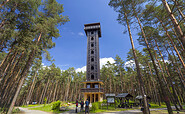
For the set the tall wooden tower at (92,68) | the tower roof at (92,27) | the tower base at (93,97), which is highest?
the tower roof at (92,27)

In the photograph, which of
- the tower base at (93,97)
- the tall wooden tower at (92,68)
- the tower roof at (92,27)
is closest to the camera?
the tall wooden tower at (92,68)

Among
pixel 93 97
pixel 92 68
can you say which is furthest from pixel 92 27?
pixel 93 97

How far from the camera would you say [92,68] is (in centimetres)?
3127

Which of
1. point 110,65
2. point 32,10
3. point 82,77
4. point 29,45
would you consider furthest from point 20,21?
point 82,77

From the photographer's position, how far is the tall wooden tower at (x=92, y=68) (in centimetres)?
2798

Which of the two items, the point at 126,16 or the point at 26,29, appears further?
the point at 26,29

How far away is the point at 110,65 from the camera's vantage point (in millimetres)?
39125

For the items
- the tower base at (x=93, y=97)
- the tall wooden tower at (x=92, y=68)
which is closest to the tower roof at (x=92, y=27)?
the tall wooden tower at (x=92, y=68)

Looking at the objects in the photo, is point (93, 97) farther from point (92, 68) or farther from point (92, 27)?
point (92, 27)

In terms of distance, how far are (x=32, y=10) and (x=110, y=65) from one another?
3330 centimetres

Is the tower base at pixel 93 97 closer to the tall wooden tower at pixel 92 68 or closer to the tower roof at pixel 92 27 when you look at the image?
the tall wooden tower at pixel 92 68

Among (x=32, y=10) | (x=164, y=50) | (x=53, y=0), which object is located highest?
(x=53, y=0)

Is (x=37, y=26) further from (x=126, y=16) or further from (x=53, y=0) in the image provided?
(x=126, y=16)

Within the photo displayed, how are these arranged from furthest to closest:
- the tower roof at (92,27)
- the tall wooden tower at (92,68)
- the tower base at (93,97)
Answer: the tower roof at (92,27) < the tower base at (93,97) < the tall wooden tower at (92,68)
